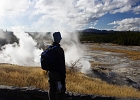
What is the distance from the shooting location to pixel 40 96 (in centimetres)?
558

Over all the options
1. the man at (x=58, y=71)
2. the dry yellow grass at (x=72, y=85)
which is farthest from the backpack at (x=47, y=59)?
the dry yellow grass at (x=72, y=85)

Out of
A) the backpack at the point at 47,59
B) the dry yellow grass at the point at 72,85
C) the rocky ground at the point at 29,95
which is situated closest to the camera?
the backpack at the point at 47,59

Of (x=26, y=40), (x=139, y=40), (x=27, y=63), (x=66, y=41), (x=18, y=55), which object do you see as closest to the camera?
(x=27, y=63)

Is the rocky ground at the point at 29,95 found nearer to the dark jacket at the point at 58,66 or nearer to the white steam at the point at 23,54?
the dark jacket at the point at 58,66

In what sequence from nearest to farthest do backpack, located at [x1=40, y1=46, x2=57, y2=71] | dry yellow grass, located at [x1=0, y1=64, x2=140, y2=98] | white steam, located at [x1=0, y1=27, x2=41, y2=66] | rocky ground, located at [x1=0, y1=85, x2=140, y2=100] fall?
backpack, located at [x1=40, y1=46, x2=57, y2=71], rocky ground, located at [x1=0, y1=85, x2=140, y2=100], dry yellow grass, located at [x1=0, y1=64, x2=140, y2=98], white steam, located at [x1=0, y1=27, x2=41, y2=66]

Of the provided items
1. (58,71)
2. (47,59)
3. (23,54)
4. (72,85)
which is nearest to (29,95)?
(58,71)

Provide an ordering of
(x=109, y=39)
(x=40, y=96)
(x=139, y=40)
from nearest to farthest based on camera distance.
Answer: (x=40, y=96) → (x=139, y=40) → (x=109, y=39)

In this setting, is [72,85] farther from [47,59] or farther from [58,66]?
[47,59]

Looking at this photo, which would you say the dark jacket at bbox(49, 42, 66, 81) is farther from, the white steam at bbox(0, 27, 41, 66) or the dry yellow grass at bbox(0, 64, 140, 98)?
the white steam at bbox(0, 27, 41, 66)

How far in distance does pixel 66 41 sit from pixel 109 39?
61205 mm

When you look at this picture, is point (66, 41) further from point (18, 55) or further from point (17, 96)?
point (17, 96)

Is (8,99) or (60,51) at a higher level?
(60,51)

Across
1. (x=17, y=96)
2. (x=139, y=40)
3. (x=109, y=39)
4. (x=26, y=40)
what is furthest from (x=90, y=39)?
(x=17, y=96)

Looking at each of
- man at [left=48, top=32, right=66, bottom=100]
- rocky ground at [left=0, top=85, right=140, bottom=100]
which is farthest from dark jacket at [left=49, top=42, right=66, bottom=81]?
rocky ground at [left=0, top=85, right=140, bottom=100]
